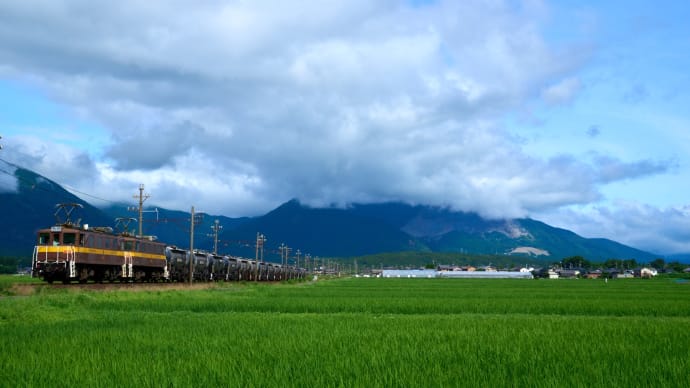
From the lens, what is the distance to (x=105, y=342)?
15.9 m

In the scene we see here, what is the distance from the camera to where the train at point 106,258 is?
141 feet

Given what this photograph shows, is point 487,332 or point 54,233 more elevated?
point 54,233

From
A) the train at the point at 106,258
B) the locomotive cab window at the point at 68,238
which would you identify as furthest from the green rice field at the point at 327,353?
the train at the point at 106,258

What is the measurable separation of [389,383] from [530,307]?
2710 centimetres

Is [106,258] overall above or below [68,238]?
below

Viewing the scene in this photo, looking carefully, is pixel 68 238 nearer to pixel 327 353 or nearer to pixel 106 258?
pixel 106 258

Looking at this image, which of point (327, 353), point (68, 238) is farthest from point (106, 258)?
point (327, 353)

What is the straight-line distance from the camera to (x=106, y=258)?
49031 mm

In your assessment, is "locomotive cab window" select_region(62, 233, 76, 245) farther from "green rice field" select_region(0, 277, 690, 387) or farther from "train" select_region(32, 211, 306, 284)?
"green rice field" select_region(0, 277, 690, 387)

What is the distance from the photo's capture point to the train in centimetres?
4297

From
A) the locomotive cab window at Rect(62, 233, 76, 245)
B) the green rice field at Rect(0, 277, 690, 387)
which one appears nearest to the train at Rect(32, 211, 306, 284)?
the locomotive cab window at Rect(62, 233, 76, 245)

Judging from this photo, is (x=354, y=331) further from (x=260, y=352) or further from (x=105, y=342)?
(x=105, y=342)

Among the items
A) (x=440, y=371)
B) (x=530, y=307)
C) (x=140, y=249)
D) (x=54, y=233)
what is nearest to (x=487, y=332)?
(x=440, y=371)

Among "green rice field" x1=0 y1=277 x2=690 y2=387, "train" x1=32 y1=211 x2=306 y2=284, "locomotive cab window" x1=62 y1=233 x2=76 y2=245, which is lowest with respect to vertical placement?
"green rice field" x1=0 y1=277 x2=690 y2=387
